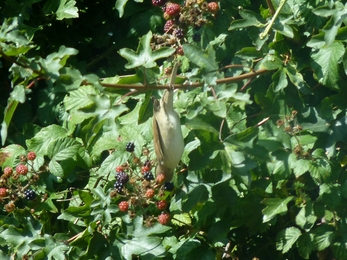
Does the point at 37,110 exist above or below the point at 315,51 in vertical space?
below

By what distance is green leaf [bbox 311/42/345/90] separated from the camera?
1.73 m

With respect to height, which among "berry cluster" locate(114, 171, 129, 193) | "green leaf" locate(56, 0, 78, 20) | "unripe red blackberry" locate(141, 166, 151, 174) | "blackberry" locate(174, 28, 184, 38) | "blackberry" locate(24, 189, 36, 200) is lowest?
"blackberry" locate(24, 189, 36, 200)

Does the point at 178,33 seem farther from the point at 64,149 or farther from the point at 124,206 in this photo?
the point at 64,149

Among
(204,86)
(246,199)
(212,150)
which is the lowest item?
(246,199)

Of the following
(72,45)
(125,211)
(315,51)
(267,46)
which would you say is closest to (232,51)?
(267,46)

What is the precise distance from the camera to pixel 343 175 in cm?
185

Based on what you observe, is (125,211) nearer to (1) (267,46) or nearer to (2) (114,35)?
(1) (267,46)

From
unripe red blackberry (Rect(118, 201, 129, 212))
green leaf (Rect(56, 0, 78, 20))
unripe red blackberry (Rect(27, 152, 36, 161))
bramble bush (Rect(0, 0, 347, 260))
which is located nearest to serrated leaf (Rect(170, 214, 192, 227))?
bramble bush (Rect(0, 0, 347, 260))

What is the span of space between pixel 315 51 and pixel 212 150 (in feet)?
1.35

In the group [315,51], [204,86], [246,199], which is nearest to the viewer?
[204,86]

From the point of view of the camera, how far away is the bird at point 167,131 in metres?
1.65

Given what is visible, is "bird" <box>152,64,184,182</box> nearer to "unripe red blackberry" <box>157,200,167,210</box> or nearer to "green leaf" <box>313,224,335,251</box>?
"unripe red blackberry" <box>157,200,167,210</box>

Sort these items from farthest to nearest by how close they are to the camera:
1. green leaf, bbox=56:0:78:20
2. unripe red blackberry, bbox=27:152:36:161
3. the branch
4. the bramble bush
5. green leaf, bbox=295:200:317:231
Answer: green leaf, bbox=56:0:78:20, unripe red blackberry, bbox=27:152:36:161, green leaf, bbox=295:200:317:231, the bramble bush, the branch

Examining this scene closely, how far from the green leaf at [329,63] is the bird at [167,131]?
1.33 ft
